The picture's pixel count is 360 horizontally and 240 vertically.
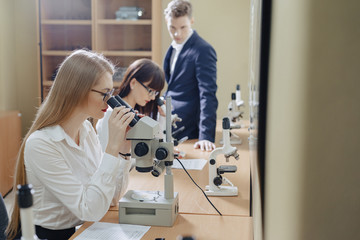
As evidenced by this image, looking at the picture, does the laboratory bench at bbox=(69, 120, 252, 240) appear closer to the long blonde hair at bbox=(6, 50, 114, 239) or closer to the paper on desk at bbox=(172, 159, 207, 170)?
the paper on desk at bbox=(172, 159, 207, 170)

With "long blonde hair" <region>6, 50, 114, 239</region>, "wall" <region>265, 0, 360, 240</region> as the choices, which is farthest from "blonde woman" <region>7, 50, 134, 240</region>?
"wall" <region>265, 0, 360, 240</region>

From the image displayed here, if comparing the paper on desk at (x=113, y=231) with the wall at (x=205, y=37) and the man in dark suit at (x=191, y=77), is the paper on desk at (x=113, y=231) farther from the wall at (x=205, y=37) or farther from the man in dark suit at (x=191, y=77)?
the wall at (x=205, y=37)

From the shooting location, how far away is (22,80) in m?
5.22

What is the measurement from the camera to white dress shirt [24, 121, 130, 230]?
60.3 inches

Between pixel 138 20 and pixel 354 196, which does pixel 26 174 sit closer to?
pixel 354 196

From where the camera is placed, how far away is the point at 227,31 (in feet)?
16.3

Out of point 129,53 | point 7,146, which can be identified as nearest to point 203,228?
point 7,146

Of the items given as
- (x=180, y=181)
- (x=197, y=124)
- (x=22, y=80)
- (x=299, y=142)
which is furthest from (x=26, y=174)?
(x=22, y=80)

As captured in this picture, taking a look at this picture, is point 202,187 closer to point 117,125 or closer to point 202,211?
point 202,211

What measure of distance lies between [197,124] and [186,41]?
61cm

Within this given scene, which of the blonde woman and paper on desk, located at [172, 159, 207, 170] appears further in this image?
paper on desk, located at [172, 159, 207, 170]

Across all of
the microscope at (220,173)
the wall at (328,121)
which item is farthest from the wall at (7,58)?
the wall at (328,121)

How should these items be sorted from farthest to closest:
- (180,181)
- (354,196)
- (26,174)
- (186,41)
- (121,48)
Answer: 1. (121,48)
2. (186,41)
3. (180,181)
4. (26,174)
5. (354,196)

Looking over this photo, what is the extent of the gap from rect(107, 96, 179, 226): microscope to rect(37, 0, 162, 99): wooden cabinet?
3353 millimetres
